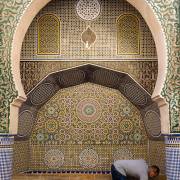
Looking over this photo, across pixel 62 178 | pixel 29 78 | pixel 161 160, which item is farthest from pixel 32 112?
pixel 161 160

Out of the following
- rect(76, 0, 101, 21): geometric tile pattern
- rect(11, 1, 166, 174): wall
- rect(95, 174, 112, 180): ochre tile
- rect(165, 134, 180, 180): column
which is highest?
rect(76, 0, 101, 21): geometric tile pattern

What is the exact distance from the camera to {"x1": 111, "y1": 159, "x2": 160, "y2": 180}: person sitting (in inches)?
216

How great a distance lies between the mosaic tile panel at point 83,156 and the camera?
22.5ft

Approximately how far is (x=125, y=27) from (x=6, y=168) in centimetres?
267

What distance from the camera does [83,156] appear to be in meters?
6.89

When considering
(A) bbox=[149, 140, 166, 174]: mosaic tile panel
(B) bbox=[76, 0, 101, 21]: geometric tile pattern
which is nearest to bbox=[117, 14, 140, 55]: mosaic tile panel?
(B) bbox=[76, 0, 101, 21]: geometric tile pattern

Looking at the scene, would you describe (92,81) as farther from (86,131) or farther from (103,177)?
(103,177)

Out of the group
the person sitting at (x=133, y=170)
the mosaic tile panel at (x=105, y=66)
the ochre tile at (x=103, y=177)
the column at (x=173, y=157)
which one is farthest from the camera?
the ochre tile at (x=103, y=177)

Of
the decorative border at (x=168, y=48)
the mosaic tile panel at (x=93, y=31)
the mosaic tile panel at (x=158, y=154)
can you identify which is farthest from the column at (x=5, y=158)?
the mosaic tile panel at (x=158, y=154)

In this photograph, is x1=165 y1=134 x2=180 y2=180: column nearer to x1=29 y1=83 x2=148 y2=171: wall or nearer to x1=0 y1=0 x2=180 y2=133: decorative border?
x1=0 y1=0 x2=180 y2=133: decorative border

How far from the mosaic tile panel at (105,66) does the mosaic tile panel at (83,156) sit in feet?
4.02

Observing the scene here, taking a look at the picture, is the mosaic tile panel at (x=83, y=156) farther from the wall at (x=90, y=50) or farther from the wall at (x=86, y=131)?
the wall at (x=90, y=50)

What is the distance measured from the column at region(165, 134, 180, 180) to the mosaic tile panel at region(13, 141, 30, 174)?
7.71 feet

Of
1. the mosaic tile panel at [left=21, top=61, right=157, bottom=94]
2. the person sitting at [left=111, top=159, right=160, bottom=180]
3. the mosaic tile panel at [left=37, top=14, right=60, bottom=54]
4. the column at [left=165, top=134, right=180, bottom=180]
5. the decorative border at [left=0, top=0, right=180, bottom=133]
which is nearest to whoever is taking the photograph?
the column at [left=165, top=134, right=180, bottom=180]
